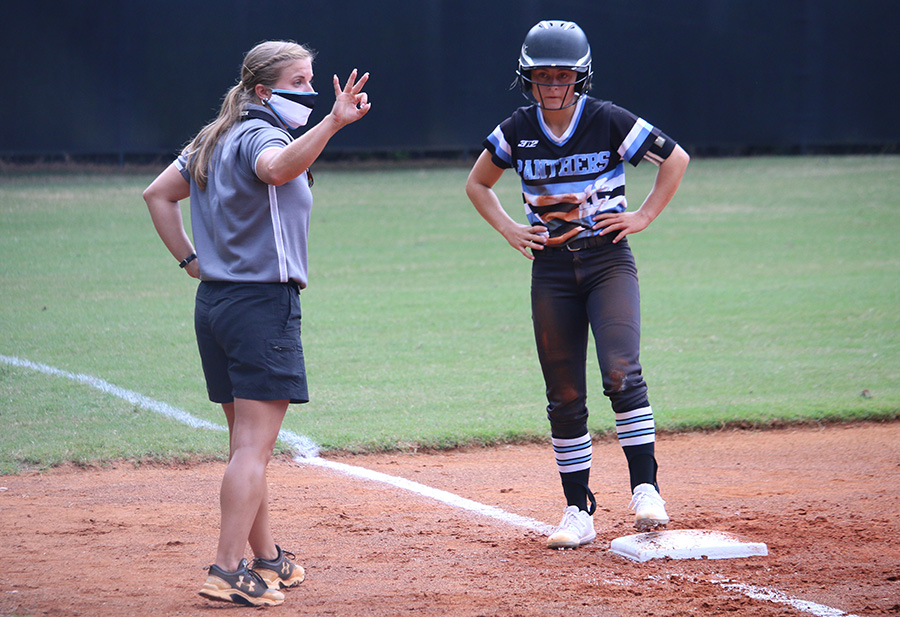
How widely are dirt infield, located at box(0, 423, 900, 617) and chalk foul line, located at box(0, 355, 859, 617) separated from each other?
27 millimetres

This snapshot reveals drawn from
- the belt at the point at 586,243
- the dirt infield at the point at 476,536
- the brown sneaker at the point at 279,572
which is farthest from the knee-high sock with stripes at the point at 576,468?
the brown sneaker at the point at 279,572

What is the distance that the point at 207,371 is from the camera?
3.51 metres

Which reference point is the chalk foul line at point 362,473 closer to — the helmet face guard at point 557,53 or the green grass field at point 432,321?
the green grass field at point 432,321

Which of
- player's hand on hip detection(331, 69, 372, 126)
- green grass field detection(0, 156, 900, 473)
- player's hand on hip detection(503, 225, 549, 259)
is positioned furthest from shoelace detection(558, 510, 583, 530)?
green grass field detection(0, 156, 900, 473)

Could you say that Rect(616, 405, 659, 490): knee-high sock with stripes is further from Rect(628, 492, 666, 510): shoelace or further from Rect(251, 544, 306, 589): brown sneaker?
Rect(251, 544, 306, 589): brown sneaker

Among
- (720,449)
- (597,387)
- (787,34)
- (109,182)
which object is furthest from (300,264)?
(787,34)

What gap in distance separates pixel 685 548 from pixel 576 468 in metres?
0.55

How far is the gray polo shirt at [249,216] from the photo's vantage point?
3.34m

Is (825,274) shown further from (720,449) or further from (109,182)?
(109,182)

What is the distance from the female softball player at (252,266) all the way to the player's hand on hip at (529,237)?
0.98 m

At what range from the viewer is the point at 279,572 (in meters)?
3.60

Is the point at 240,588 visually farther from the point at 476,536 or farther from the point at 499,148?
the point at 499,148

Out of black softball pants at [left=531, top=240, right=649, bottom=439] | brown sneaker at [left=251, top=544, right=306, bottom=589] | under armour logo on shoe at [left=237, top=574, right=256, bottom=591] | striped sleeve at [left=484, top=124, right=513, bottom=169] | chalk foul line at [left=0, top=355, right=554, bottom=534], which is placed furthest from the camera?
chalk foul line at [left=0, top=355, right=554, bottom=534]

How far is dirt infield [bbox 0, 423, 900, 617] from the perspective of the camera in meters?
3.42
